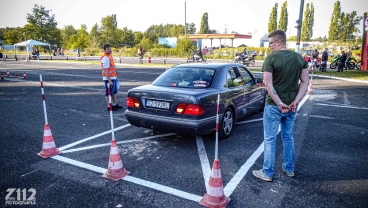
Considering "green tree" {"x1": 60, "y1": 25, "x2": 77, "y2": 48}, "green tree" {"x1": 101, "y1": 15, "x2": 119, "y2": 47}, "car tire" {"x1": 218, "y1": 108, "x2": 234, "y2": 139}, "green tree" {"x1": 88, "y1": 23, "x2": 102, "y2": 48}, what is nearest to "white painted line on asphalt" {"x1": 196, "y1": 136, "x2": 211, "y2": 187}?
"car tire" {"x1": 218, "y1": 108, "x2": 234, "y2": 139}

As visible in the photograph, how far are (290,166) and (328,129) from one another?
115 inches

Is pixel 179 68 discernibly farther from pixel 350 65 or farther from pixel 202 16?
pixel 202 16

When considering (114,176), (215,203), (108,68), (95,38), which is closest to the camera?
(215,203)

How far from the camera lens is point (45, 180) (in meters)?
3.51

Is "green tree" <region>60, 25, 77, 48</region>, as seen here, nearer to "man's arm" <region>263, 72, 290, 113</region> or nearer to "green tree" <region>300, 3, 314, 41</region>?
"green tree" <region>300, 3, 314, 41</region>

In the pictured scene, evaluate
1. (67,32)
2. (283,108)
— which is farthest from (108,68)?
(67,32)

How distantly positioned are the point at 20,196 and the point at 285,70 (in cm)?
374

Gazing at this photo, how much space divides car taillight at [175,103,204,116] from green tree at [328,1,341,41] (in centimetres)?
7591

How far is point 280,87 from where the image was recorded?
3326 mm

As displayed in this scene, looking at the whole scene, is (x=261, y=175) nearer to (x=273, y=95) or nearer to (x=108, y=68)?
(x=273, y=95)

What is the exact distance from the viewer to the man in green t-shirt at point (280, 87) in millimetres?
3242

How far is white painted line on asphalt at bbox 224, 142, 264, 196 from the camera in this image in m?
3.28

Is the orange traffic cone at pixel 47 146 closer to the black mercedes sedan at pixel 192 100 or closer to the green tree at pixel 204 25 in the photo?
the black mercedes sedan at pixel 192 100

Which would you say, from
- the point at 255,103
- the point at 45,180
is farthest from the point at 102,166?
the point at 255,103
